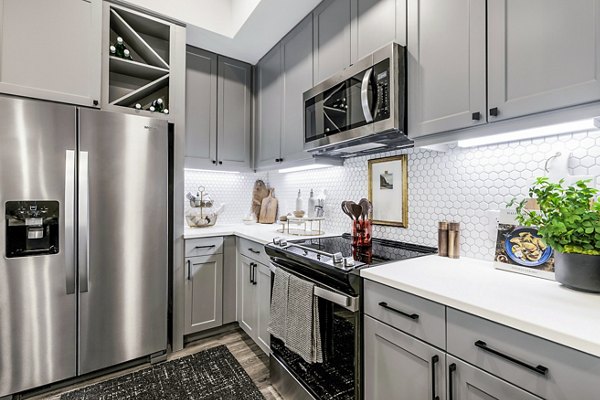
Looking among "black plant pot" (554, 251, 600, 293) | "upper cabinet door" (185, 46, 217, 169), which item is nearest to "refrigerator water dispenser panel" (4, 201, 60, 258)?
"upper cabinet door" (185, 46, 217, 169)

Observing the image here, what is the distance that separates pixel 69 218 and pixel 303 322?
1627mm

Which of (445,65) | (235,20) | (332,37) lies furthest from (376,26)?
(235,20)

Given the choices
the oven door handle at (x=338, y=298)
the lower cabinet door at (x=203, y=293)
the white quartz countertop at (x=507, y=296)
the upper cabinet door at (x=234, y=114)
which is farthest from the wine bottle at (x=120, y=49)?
the white quartz countertop at (x=507, y=296)

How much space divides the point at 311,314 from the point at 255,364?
1025 mm

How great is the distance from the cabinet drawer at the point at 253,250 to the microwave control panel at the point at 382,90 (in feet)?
4.00

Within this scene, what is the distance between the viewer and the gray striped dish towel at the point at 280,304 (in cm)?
167

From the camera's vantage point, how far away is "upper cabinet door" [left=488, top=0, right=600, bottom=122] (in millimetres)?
916

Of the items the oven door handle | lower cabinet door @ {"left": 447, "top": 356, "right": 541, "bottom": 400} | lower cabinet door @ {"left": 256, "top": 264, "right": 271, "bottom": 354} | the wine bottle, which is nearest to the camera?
lower cabinet door @ {"left": 447, "top": 356, "right": 541, "bottom": 400}

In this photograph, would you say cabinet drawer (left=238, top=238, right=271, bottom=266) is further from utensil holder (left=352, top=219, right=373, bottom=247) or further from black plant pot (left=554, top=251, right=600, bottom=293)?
black plant pot (left=554, top=251, right=600, bottom=293)

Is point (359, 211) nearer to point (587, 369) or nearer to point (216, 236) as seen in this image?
point (587, 369)

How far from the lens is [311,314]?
58.1 inches

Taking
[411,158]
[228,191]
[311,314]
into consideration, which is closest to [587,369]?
[311,314]

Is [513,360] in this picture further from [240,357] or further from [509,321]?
[240,357]

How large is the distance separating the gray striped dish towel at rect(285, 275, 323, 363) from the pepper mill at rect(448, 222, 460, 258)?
77 cm
